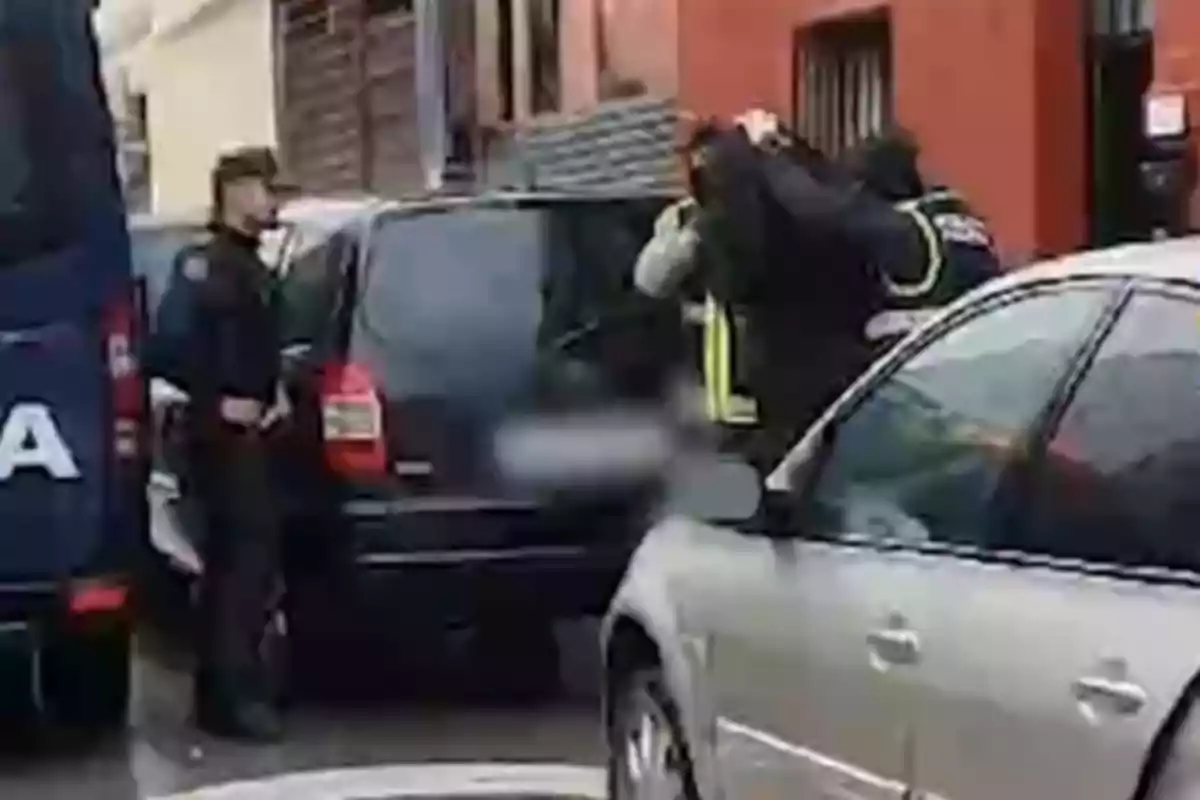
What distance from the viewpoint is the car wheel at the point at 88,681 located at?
10305mm

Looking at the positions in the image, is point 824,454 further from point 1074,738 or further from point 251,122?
point 251,122

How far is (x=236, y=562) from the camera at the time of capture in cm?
1049

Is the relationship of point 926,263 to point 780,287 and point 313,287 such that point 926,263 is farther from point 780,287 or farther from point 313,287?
point 313,287

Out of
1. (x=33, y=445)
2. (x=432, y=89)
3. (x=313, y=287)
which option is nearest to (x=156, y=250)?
(x=313, y=287)

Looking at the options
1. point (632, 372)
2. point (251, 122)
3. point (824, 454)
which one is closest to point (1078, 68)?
point (632, 372)

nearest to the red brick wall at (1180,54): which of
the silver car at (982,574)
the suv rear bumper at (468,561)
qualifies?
the suv rear bumper at (468,561)

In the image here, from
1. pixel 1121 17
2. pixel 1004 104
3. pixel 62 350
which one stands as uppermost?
pixel 1121 17

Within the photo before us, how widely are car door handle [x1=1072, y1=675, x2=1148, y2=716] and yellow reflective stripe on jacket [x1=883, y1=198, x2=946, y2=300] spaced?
4.87 metres

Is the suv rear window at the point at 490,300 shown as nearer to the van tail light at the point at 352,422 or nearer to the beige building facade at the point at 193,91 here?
the van tail light at the point at 352,422

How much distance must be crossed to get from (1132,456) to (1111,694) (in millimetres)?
552

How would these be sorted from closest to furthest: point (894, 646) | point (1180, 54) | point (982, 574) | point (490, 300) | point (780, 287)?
1. point (982, 574)
2. point (894, 646)
3. point (780, 287)
4. point (490, 300)
5. point (1180, 54)

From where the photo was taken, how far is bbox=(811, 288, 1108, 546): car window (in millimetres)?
5922

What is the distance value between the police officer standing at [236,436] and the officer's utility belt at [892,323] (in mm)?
1944

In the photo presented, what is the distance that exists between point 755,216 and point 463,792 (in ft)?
6.62
